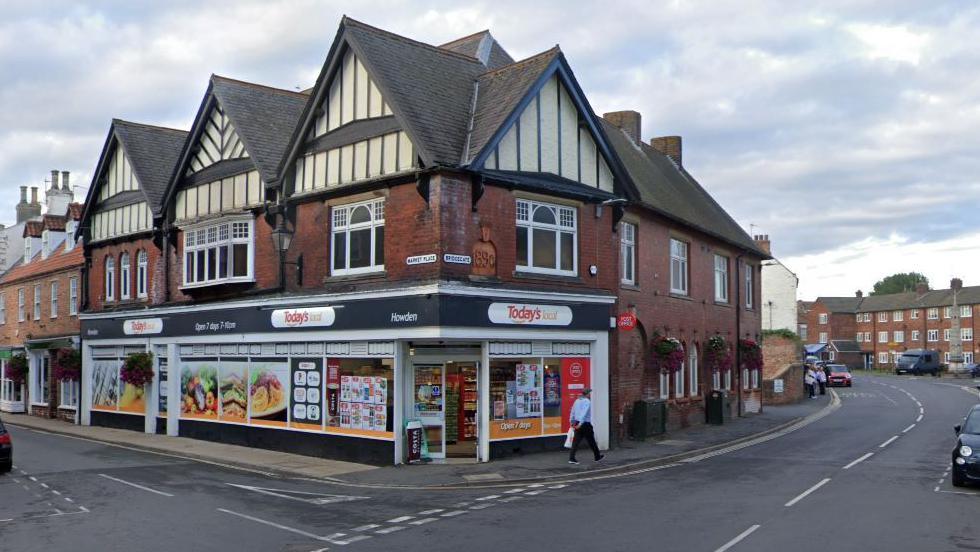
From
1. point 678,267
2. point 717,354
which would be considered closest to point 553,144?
point 678,267

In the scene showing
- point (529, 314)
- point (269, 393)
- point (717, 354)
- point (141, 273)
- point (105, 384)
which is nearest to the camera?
point (529, 314)

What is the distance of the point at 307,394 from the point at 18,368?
2257 centimetres

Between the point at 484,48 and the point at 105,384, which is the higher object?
the point at 484,48

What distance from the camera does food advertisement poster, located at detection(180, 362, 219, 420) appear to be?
83.4 feet

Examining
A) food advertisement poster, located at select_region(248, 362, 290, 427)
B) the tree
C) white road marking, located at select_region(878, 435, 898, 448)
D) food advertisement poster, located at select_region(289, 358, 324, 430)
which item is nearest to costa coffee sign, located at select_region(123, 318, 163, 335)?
food advertisement poster, located at select_region(248, 362, 290, 427)

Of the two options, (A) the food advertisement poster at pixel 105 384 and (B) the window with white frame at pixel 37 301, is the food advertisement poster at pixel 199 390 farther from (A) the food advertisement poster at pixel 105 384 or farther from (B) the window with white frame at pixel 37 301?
(B) the window with white frame at pixel 37 301

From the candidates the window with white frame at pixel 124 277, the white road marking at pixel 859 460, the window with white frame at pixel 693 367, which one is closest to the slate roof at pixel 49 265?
the window with white frame at pixel 124 277

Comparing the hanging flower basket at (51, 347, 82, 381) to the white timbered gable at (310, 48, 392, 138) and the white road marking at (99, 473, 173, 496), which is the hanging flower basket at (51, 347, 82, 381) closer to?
the white road marking at (99, 473, 173, 496)

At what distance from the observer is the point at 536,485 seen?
54.2ft

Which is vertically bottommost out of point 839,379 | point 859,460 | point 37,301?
point 839,379

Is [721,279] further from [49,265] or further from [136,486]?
[49,265]

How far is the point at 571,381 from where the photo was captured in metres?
21.5

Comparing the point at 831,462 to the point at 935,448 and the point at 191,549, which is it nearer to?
the point at 935,448

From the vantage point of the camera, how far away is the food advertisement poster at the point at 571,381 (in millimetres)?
21359
